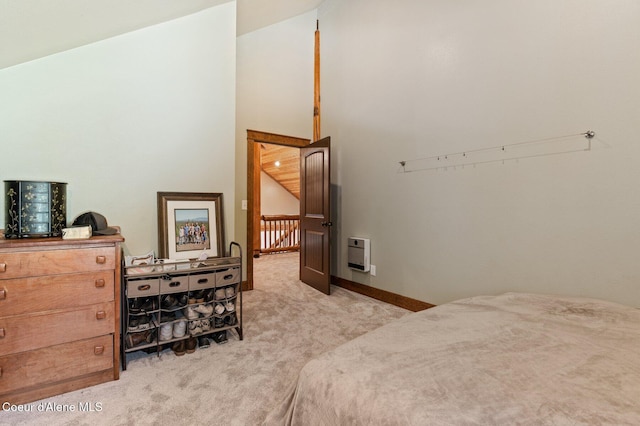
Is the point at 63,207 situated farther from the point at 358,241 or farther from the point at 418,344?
the point at 358,241

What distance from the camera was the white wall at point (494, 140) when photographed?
6.03 ft

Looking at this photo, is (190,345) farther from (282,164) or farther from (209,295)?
(282,164)

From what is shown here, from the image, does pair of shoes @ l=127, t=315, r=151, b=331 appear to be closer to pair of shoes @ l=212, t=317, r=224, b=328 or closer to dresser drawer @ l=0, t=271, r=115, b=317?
dresser drawer @ l=0, t=271, r=115, b=317

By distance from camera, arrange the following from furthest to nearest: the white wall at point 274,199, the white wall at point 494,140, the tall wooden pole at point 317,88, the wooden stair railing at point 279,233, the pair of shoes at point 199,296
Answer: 1. the white wall at point 274,199
2. the wooden stair railing at point 279,233
3. the tall wooden pole at point 317,88
4. the pair of shoes at point 199,296
5. the white wall at point 494,140

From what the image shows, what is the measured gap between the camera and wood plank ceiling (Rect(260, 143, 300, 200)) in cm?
707

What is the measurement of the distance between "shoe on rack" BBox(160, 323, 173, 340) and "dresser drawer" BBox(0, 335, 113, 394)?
319mm

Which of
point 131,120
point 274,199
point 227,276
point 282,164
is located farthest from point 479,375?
point 274,199

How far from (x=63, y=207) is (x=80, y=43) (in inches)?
44.3

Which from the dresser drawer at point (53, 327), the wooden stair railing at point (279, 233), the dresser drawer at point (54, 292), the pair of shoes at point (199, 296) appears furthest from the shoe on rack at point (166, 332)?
the wooden stair railing at point (279, 233)

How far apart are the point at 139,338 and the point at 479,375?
208 cm

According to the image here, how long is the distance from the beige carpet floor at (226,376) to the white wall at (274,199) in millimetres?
6237

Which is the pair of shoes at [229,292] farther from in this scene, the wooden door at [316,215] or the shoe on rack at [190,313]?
the wooden door at [316,215]

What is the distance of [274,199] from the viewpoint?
9.20 m

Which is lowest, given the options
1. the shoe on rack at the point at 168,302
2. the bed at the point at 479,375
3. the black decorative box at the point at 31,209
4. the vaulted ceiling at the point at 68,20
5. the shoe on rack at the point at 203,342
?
the shoe on rack at the point at 203,342
